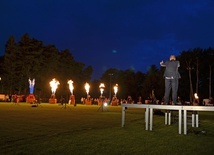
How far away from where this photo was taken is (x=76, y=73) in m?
93.3

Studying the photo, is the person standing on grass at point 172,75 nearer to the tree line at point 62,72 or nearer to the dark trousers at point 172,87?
the dark trousers at point 172,87

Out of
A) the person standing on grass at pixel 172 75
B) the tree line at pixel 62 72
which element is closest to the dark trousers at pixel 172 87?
the person standing on grass at pixel 172 75

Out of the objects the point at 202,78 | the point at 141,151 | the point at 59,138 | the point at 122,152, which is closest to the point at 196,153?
the point at 141,151

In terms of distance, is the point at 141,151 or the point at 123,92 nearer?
the point at 141,151

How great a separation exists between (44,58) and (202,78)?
43.5 metres

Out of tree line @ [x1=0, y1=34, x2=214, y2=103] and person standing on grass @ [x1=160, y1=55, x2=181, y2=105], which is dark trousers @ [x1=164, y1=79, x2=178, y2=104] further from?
tree line @ [x1=0, y1=34, x2=214, y2=103]

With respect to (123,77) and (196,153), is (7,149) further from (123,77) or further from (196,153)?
(123,77)

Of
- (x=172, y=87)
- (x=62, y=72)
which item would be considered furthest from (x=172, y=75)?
(x=62, y=72)

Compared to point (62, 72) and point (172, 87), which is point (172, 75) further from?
point (62, 72)

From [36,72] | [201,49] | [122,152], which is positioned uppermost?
[201,49]

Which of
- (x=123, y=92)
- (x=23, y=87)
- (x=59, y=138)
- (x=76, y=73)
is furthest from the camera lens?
(x=123, y=92)

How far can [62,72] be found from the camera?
86812 mm

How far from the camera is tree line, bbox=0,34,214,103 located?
74.5 metres

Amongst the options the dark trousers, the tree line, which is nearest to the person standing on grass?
the dark trousers
